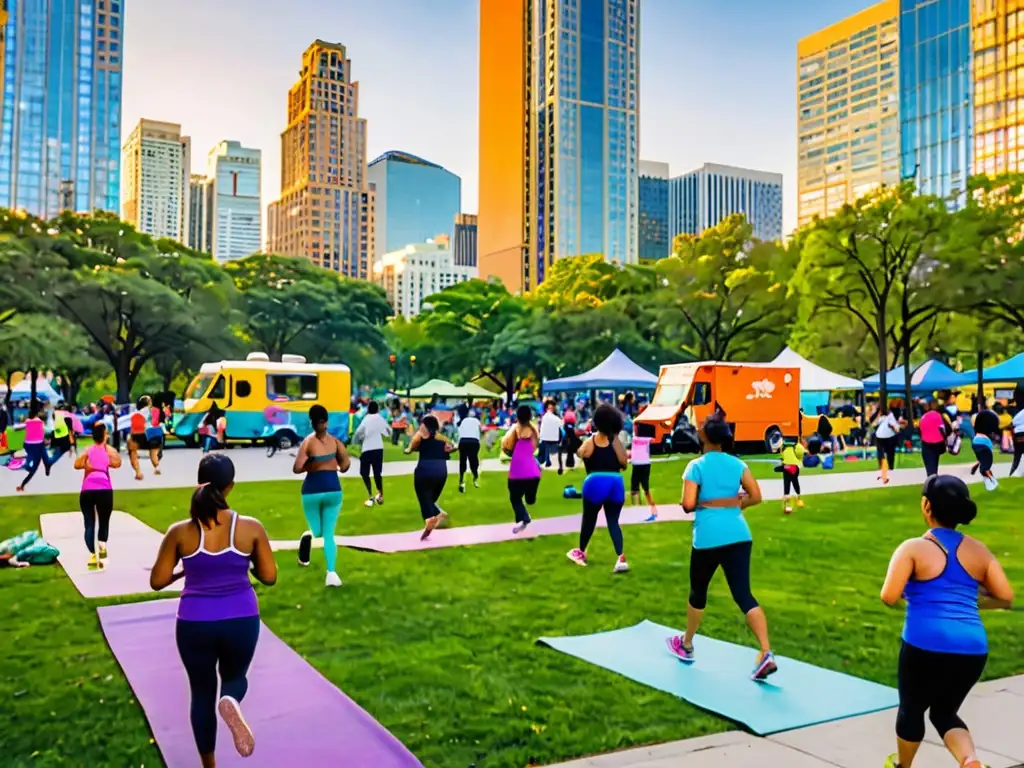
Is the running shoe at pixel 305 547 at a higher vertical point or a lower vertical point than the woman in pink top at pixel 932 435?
lower

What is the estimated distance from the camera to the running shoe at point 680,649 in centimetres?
620

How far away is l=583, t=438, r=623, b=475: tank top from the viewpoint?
8664 millimetres

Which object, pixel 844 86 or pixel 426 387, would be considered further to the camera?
pixel 844 86

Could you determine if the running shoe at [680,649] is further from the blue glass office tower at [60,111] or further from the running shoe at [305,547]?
the blue glass office tower at [60,111]

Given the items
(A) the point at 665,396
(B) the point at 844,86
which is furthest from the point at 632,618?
(B) the point at 844,86

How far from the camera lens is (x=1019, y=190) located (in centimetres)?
3391

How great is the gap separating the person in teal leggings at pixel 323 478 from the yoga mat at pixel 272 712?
1607 mm

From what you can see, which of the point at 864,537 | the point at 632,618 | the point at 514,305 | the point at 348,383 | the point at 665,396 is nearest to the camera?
the point at 632,618

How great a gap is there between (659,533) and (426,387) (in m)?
38.6

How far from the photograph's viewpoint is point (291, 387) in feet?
96.1

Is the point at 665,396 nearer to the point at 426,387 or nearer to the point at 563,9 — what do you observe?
the point at 426,387

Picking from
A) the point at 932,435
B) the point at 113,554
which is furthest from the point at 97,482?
the point at 932,435

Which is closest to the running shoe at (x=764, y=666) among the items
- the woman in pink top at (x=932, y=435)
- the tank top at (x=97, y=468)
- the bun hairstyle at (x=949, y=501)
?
the bun hairstyle at (x=949, y=501)

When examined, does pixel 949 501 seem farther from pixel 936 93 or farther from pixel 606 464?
pixel 936 93
